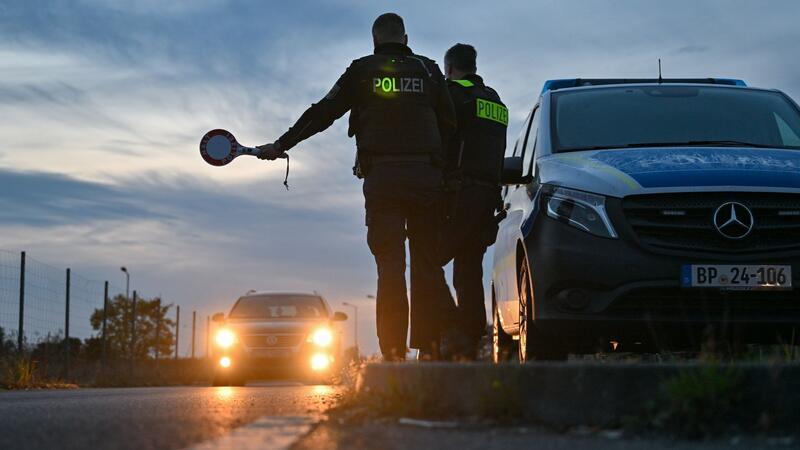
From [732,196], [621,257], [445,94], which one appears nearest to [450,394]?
[621,257]

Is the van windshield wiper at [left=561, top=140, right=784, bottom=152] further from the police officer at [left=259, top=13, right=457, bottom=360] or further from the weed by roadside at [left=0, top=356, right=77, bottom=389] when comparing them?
the weed by roadside at [left=0, top=356, right=77, bottom=389]

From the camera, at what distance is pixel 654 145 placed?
7898 millimetres

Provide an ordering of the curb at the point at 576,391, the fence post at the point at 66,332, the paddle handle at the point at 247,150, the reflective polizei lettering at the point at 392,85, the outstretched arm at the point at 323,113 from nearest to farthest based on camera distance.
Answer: the curb at the point at 576,391 < the reflective polizei lettering at the point at 392,85 < the outstretched arm at the point at 323,113 < the paddle handle at the point at 247,150 < the fence post at the point at 66,332

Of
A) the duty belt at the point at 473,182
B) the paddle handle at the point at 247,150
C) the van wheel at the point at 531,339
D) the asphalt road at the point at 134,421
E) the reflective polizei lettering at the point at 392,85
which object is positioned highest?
the reflective polizei lettering at the point at 392,85

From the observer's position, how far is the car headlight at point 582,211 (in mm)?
6895

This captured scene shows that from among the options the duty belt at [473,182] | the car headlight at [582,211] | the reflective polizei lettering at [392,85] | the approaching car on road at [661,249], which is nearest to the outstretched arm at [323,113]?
the reflective polizei lettering at [392,85]

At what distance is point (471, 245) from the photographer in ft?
29.2

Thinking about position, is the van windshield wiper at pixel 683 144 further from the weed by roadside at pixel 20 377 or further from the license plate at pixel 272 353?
the license plate at pixel 272 353

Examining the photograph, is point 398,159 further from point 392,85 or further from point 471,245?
point 471,245

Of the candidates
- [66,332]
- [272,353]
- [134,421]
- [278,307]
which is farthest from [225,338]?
[134,421]

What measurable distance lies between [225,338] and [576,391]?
14.2 meters

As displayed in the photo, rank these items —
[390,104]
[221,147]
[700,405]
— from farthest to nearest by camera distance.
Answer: [221,147] < [390,104] < [700,405]

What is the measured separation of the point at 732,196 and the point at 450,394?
2.65 m

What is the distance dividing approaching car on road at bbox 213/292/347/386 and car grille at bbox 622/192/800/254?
11769 mm
